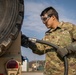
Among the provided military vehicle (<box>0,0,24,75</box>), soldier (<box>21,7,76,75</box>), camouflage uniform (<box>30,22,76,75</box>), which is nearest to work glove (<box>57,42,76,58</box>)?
soldier (<box>21,7,76,75</box>)

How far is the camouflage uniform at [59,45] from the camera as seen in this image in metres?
3.84

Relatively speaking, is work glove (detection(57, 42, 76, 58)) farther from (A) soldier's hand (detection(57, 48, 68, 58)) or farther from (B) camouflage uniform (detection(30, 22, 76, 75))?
(B) camouflage uniform (detection(30, 22, 76, 75))

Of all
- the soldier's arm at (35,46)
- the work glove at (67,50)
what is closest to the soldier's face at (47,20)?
the soldier's arm at (35,46)

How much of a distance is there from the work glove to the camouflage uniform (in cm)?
14

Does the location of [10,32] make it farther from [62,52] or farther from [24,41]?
[62,52]

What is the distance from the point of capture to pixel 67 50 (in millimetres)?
3668

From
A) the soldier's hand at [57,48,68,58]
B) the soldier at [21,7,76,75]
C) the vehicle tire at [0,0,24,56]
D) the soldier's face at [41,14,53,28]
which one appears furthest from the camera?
the soldier's face at [41,14,53,28]

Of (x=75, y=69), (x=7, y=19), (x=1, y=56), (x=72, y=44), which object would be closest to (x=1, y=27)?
(x=7, y=19)

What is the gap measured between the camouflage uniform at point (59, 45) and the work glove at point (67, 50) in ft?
0.45

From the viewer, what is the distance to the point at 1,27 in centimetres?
293

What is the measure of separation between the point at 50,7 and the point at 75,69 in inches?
33.6

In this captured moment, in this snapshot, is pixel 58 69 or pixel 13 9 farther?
pixel 58 69

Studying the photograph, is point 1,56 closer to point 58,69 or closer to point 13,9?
point 13,9

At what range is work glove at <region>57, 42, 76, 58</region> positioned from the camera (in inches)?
142
